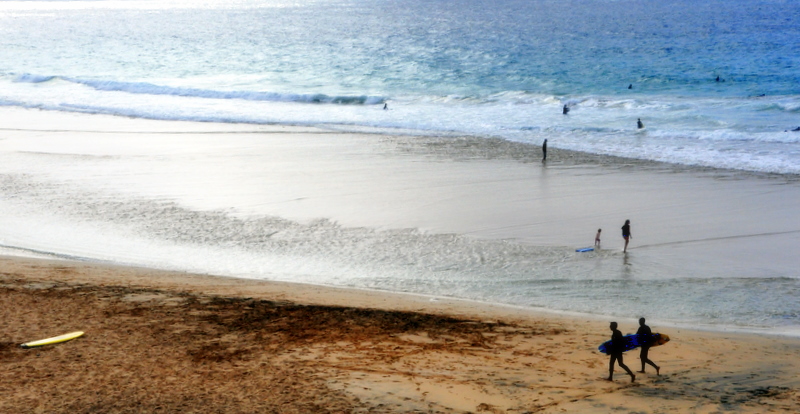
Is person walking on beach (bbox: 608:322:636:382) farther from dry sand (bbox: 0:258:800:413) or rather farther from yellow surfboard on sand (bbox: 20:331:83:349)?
yellow surfboard on sand (bbox: 20:331:83:349)

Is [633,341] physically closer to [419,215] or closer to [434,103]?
[419,215]

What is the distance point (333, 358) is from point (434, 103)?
32158mm

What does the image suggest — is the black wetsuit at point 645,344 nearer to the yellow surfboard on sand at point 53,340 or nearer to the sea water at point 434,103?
the sea water at point 434,103

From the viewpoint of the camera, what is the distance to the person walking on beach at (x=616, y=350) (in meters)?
11.4

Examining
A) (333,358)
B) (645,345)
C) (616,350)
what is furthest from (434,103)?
(616,350)

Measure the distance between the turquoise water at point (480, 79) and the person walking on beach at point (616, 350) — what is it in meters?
16.6

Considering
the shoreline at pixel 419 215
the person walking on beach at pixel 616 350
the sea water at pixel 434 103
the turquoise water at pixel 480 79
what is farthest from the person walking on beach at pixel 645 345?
the turquoise water at pixel 480 79

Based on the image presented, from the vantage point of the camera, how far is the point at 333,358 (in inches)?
495

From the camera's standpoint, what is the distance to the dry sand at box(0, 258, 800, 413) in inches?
436

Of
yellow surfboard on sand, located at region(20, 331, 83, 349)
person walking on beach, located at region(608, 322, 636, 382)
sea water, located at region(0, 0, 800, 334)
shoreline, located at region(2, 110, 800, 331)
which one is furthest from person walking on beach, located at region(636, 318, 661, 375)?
yellow surfboard on sand, located at region(20, 331, 83, 349)

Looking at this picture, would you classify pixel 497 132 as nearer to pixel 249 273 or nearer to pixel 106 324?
pixel 249 273

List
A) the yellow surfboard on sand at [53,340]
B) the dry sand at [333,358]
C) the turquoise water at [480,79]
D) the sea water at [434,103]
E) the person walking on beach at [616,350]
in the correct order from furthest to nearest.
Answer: the turquoise water at [480,79] → the sea water at [434,103] → the yellow surfboard on sand at [53,340] → the person walking on beach at [616,350] → the dry sand at [333,358]

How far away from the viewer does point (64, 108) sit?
40938 mm

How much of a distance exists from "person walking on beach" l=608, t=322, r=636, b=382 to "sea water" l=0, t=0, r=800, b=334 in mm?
3270
